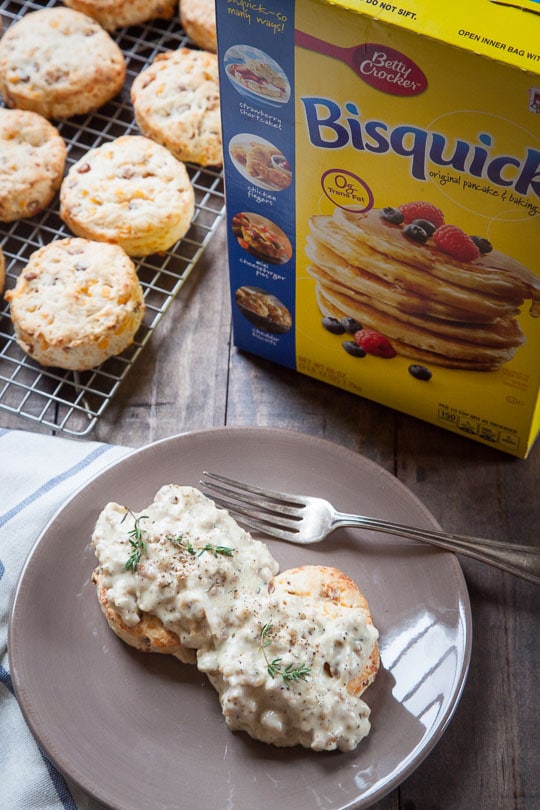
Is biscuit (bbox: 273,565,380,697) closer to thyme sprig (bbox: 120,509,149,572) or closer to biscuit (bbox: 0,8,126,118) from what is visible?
thyme sprig (bbox: 120,509,149,572)

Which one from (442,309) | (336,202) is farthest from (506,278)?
(336,202)

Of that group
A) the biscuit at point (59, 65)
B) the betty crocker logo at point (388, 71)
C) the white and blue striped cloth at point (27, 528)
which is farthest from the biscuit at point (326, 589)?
the biscuit at point (59, 65)

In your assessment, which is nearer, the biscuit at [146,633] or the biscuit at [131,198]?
the biscuit at [146,633]

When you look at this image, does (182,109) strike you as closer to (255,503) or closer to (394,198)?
(394,198)

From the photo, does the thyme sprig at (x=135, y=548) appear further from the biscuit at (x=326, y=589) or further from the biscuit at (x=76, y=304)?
the biscuit at (x=76, y=304)

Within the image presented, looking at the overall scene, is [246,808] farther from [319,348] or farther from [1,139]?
[1,139]

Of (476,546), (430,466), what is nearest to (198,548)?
(476,546)
